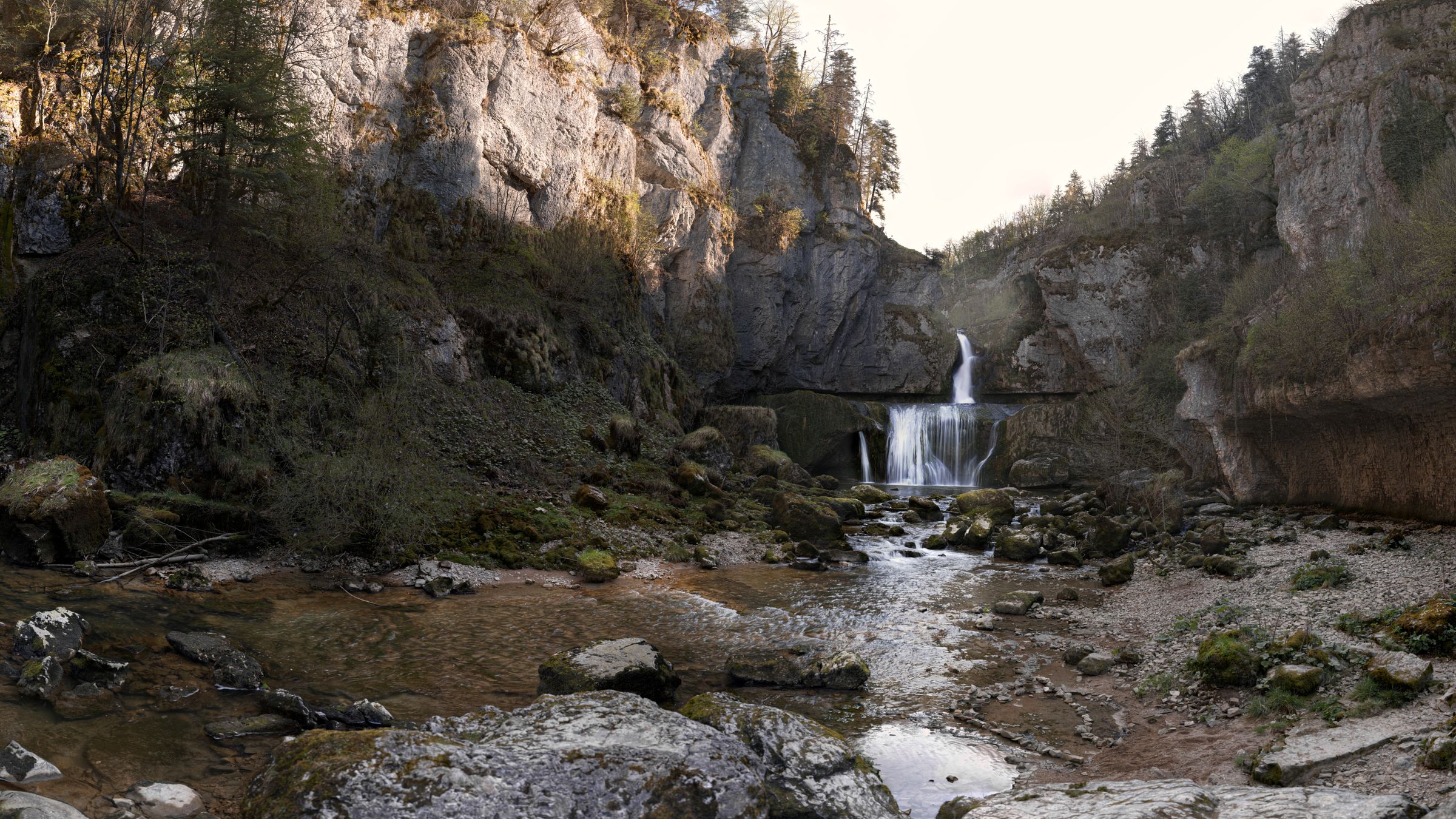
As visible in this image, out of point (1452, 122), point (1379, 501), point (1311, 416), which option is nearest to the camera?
point (1379, 501)

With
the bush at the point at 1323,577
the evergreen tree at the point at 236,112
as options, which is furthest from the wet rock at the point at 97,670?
the bush at the point at 1323,577

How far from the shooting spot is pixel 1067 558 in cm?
1658

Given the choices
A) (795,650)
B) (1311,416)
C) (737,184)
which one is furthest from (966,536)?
(737,184)

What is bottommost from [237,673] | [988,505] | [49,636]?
[988,505]

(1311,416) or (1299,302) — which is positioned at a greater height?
(1299,302)

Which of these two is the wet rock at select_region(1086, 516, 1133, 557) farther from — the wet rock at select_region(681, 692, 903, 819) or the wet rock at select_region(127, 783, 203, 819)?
the wet rock at select_region(127, 783, 203, 819)

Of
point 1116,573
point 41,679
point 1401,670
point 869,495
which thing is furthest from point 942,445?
point 41,679

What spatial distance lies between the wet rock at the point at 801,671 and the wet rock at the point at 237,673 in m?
5.03

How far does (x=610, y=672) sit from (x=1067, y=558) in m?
12.7

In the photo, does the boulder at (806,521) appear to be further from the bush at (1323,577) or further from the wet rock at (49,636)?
the wet rock at (49,636)

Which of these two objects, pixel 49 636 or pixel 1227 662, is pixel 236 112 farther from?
pixel 1227 662

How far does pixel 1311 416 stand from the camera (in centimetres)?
1738

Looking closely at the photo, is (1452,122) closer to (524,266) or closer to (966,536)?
(966,536)

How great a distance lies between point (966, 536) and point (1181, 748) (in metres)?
13.1
